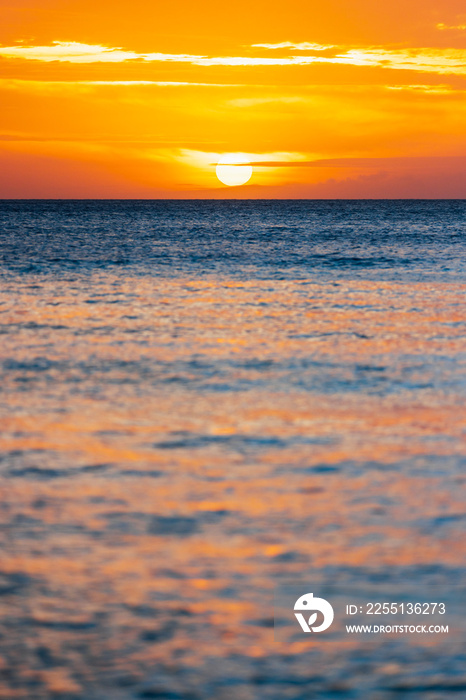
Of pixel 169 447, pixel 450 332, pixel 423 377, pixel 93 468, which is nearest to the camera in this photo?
pixel 93 468

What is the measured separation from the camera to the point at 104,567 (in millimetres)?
6078

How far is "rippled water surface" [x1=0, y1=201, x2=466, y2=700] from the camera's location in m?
4.96

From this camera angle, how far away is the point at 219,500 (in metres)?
7.48

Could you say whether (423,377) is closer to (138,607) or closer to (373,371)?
(373,371)

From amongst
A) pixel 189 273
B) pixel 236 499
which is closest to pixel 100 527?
pixel 236 499

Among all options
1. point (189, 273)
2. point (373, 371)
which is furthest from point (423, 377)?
point (189, 273)

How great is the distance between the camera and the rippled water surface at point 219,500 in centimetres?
496

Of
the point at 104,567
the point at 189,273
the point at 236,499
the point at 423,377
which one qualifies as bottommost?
the point at 104,567

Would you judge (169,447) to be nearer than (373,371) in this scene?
Yes

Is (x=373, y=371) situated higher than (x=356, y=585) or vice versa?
(x=373, y=371)

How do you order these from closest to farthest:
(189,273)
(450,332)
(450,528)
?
(450,528) < (450,332) < (189,273)

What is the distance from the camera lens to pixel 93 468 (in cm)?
827

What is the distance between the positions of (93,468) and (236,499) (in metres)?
1.74

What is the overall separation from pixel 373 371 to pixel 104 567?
7994mm
